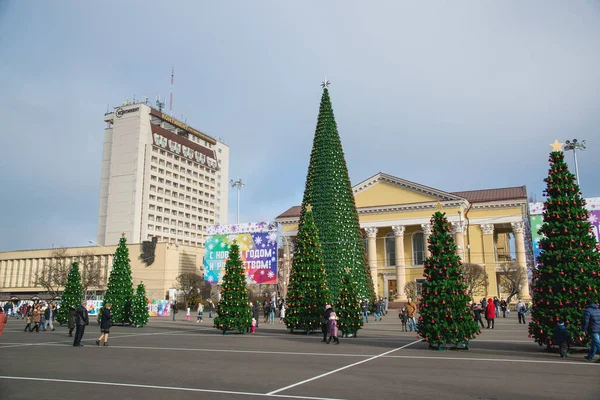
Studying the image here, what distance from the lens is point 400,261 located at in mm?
55875

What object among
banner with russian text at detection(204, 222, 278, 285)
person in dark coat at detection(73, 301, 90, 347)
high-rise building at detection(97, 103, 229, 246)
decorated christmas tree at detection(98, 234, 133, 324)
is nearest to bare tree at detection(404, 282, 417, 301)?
banner with russian text at detection(204, 222, 278, 285)

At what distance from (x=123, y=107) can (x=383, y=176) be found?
68.9m

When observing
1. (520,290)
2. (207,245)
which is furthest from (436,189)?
(207,245)

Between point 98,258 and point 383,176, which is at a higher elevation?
point 383,176

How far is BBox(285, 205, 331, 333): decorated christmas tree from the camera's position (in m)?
21.0

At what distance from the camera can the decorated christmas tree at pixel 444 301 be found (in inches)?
561

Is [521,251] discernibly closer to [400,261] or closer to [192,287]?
[400,261]

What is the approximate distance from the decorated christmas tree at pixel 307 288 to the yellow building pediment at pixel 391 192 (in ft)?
119

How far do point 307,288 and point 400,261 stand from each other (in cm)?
3673

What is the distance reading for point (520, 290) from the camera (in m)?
50.8

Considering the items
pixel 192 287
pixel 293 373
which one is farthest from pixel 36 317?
pixel 192 287

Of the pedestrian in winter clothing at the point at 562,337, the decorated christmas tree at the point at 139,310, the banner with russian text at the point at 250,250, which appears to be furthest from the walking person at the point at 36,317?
the banner with russian text at the point at 250,250

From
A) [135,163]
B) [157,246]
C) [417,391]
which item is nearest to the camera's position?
[417,391]

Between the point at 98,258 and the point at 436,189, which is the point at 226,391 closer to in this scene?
the point at 436,189
